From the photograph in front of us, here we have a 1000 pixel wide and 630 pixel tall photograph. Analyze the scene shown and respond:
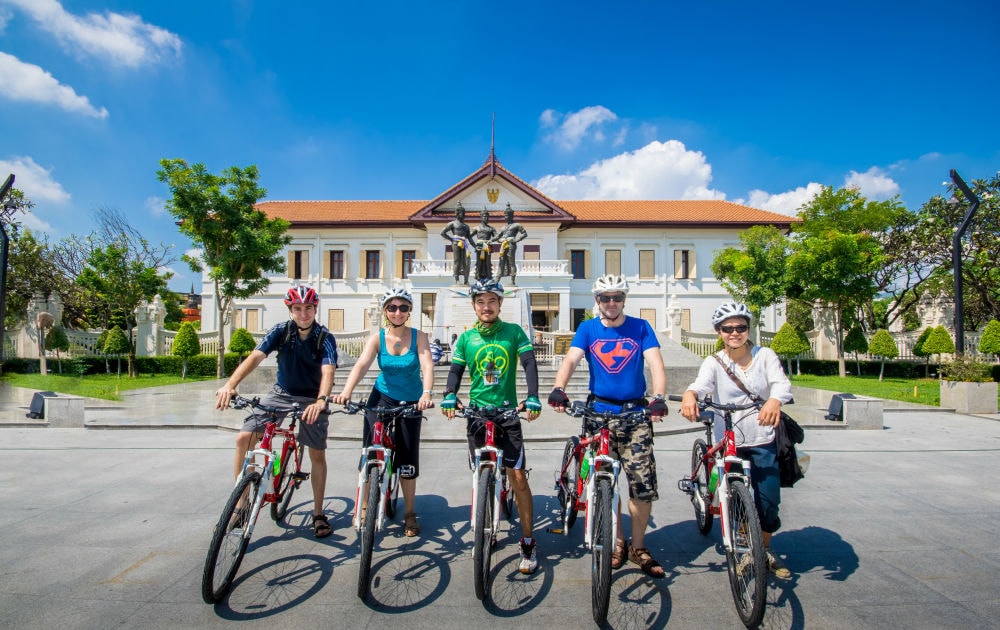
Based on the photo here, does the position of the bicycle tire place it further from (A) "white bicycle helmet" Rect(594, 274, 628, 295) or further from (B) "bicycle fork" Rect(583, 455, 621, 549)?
(A) "white bicycle helmet" Rect(594, 274, 628, 295)

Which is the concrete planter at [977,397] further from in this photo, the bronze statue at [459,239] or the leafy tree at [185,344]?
the leafy tree at [185,344]

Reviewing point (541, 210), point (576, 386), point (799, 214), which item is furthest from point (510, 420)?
point (799, 214)

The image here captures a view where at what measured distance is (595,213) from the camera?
37.3 m

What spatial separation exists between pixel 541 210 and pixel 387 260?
10.9m

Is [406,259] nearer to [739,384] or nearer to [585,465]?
[585,465]

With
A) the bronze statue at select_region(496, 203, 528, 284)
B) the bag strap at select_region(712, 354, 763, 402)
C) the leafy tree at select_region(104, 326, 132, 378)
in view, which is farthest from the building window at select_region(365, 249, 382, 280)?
the bag strap at select_region(712, 354, 763, 402)

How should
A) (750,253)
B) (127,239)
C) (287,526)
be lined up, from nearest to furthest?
(287,526) → (750,253) → (127,239)

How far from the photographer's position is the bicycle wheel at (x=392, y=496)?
413 centimetres

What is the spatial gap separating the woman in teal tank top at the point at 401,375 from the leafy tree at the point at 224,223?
20329 millimetres

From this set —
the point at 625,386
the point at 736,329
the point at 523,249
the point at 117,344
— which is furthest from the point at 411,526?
the point at 523,249

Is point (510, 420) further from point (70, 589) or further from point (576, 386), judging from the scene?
point (576, 386)

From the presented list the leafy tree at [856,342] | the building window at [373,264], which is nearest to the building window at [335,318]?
the building window at [373,264]

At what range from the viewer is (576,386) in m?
14.3

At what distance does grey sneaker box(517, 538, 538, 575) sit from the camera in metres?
3.43
